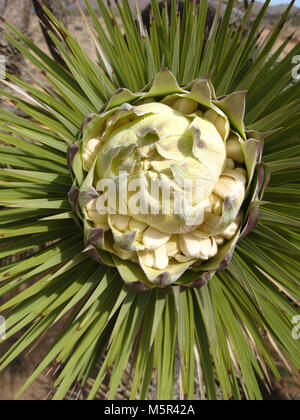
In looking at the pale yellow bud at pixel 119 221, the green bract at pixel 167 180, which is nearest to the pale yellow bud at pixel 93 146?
the green bract at pixel 167 180

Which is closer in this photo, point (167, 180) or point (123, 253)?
point (167, 180)

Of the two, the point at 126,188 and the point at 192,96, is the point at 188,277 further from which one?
the point at 192,96

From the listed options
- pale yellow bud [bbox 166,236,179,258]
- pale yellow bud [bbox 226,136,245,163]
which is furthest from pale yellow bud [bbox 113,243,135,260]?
pale yellow bud [bbox 226,136,245,163]

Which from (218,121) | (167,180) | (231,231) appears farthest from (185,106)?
(231,231)

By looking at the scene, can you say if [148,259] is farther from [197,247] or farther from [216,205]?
[216,205]

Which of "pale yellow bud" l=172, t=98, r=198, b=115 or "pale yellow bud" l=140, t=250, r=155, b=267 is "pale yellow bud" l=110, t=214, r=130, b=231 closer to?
"pale yellow bud" l=140, t=250, r=155, b=267

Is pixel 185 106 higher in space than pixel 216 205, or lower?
higher
